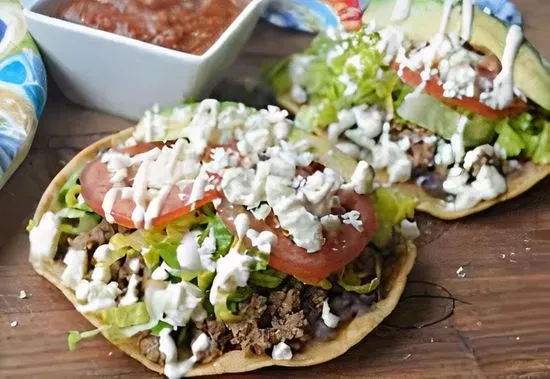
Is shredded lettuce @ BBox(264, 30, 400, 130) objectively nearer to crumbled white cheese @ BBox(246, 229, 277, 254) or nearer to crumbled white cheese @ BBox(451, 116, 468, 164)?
crumbled white cheese @ BBox(451, 116, 468, 164)

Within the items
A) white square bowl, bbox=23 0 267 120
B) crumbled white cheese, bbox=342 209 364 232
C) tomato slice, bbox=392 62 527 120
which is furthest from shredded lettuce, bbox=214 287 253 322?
tomato slice, bbox=392 62 527 120

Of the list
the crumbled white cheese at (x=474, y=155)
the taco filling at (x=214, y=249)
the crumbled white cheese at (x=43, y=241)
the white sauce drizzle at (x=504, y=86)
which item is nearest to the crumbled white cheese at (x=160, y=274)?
the taco filling at (x=214, y=249)

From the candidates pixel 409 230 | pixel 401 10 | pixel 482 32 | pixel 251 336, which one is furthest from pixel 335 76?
pixel 251 336

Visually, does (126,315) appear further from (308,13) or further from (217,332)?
(308,13)

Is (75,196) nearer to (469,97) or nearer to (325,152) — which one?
(325,152)

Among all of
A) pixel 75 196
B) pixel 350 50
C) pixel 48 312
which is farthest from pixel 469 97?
pixel 48 312

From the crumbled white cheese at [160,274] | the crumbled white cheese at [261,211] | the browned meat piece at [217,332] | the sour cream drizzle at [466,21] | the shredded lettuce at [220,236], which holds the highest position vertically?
the sour cream drizzle at [466,21]

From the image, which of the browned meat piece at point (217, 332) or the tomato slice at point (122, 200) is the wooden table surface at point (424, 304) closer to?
the browned meat piece at point (217, 332)
